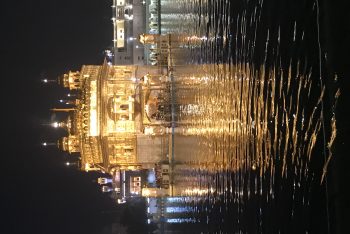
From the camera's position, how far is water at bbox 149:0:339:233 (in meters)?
2.79

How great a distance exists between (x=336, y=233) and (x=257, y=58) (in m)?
2.07

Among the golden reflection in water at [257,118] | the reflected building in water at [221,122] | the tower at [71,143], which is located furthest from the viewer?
the tower at [71,143]

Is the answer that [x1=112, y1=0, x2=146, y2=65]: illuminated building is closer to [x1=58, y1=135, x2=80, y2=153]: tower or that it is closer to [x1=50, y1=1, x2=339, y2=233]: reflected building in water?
[x1=50, y1=1, x2=339, y2=233]: reflected building in water

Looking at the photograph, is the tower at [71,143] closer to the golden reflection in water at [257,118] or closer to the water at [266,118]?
the golden reflection in water at [257,118]

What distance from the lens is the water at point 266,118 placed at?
2793 mm

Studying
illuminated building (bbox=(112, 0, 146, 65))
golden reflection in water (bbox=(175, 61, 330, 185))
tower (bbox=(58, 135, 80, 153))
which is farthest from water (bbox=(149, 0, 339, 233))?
illuminated building (bbox=(112, 0, 146, 65))

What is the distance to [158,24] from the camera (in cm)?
3089

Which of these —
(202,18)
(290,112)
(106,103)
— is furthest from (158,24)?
(290,112)

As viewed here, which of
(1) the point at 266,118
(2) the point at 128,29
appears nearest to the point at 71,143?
(2) the point at 128,29

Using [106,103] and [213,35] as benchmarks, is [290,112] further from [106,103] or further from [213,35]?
[106,103]

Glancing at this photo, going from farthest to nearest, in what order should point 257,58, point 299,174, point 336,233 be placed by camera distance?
point 257,58 → point 299,174 → point 336,233

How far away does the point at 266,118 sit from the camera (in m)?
3.89

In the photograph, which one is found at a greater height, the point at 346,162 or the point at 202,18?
the point at 202,18

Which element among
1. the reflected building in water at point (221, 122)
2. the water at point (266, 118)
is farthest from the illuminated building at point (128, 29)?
the water at point (266, 118)
